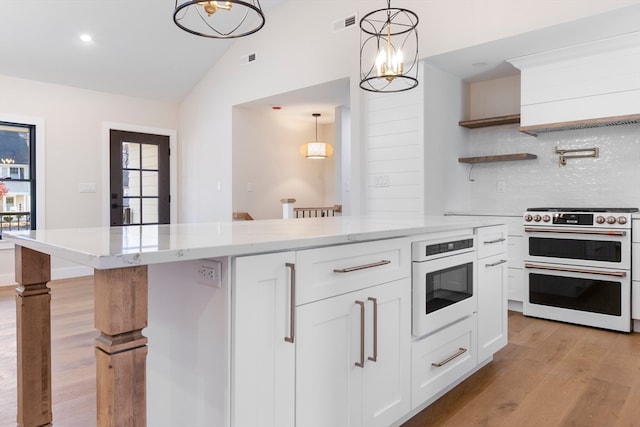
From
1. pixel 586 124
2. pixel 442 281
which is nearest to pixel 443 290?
pixel 442 281

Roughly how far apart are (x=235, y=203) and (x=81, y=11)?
273cm

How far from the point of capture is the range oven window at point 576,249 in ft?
11.0

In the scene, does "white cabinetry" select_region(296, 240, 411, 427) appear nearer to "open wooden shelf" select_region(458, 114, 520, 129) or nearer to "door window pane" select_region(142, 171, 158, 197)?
"open wooden shelf" select_region(458, 114, 520, 129)

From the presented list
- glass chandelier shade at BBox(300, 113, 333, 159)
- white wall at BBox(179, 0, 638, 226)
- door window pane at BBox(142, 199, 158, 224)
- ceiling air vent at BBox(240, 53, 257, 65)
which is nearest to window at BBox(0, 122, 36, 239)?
door window pane at BBox(142, 199, 158, 224)

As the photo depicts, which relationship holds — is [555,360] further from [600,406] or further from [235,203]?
[235,203]

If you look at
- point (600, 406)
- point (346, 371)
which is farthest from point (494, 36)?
point (346, 371)

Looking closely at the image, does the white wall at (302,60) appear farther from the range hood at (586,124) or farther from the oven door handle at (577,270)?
the oven door handle at (577,270)

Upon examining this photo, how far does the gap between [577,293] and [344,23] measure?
131 inches

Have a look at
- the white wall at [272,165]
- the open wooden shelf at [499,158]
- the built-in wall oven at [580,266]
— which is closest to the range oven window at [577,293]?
the built-in wall oven at [580,266]

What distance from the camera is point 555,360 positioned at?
9.03 ft

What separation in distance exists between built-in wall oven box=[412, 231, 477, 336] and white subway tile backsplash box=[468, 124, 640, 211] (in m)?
2.41

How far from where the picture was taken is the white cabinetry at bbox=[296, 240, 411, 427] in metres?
1.40

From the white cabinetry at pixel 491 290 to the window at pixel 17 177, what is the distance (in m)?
5.26

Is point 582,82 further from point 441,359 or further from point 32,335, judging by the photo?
point 32,335
